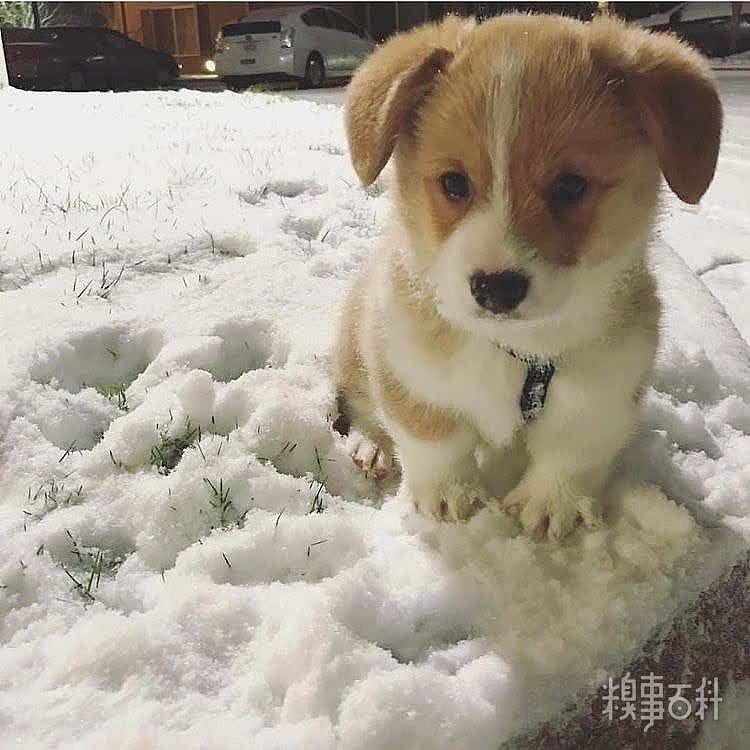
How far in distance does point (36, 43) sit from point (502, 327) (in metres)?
12.0

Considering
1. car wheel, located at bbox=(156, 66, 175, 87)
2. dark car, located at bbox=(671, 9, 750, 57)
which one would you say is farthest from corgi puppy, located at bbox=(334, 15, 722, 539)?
dark car, located at bbox=(671, 9, 750, 57)

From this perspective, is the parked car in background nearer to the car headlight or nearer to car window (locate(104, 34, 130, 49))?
the car headlight

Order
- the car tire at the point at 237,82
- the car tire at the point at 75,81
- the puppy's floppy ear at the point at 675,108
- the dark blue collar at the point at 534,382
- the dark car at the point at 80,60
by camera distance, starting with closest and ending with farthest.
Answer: the puppy's floppy ear at the point at 675,108, the dark blue collar at the point at 534,382, the dark car at the point at 80,60, the car tire at the point at 75,81, the car tire at the point at 237,82

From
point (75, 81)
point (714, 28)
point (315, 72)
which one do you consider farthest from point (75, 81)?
point (714, 28)

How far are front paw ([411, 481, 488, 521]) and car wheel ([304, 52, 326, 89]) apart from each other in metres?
11.8

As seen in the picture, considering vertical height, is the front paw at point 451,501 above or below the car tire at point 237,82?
below

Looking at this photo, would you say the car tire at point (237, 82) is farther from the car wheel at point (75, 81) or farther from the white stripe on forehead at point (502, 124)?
the white stripe on forehead at point (502, 124)

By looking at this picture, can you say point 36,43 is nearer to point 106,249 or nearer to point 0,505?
point 106,249

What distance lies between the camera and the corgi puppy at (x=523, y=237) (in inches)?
58.6

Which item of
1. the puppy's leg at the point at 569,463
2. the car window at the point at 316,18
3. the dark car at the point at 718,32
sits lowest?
the puppy's leg at the point at 569,463

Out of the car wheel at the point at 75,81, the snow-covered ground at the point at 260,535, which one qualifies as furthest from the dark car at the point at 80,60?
the snow-covered ground at the point at 260,535

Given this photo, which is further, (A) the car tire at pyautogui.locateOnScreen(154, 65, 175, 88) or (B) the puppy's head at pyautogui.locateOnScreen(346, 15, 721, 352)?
(A) the car tire at pyautogui.locateOnScreen(154, 65, 175, 88)

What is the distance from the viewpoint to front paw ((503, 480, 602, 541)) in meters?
1.86

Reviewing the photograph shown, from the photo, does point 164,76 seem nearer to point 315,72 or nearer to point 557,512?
point 315,72
